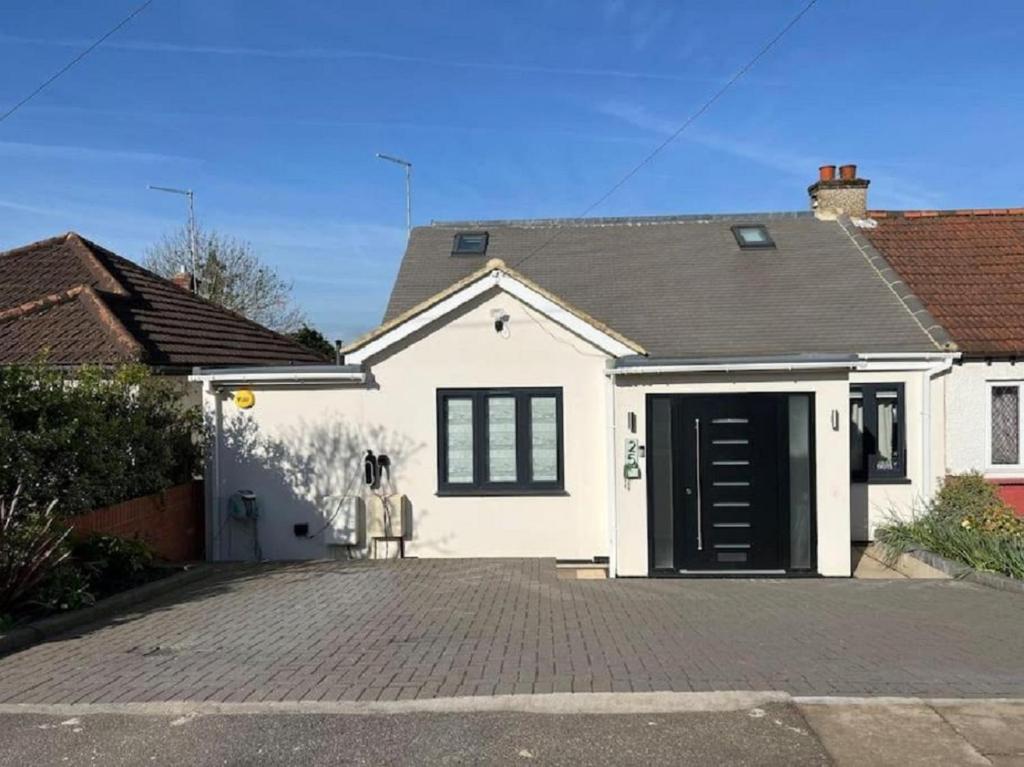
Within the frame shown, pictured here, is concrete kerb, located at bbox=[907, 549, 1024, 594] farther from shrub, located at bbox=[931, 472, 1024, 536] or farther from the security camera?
the security camera

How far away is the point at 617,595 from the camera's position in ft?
31.0

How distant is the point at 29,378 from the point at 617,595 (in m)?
6.77

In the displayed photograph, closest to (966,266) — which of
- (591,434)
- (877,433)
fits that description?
(877,433)

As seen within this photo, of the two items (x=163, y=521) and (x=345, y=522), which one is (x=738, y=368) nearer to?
(x=345, y=522)

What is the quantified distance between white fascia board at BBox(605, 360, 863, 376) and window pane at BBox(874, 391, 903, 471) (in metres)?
2.79

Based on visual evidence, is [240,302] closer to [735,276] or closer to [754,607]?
[735,276]

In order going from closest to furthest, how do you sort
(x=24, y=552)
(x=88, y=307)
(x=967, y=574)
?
(x=24, y=552) → (x=967, y=574) → (x=88, y=307)

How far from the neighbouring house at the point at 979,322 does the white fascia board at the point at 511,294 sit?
5.81 meters

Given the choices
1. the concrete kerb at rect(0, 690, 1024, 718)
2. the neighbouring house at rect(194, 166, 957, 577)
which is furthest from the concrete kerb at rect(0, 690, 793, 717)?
the neighbouring house at rect(194, 166, 957, 577)

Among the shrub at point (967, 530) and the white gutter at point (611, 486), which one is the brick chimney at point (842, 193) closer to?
the shrub at point (967, 530)

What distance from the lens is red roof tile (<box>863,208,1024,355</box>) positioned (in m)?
13.7

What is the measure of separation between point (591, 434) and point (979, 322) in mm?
7047

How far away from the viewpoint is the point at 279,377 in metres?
11.8

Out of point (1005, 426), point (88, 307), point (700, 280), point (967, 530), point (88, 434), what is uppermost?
point (700, 280)
